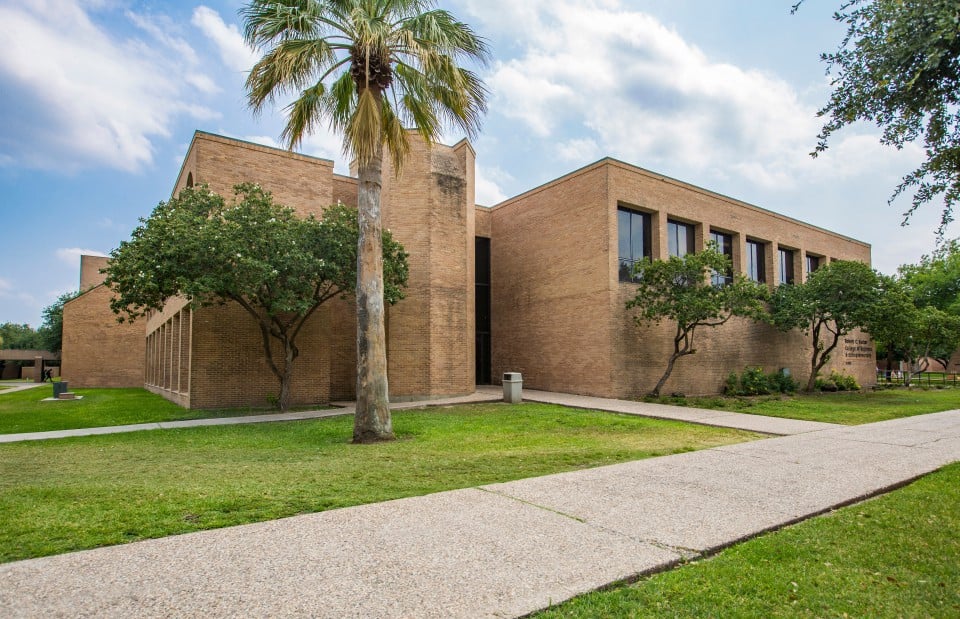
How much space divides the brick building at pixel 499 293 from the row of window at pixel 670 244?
0.07 m

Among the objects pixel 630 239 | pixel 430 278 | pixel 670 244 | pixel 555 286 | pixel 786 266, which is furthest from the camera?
pixel 786 266

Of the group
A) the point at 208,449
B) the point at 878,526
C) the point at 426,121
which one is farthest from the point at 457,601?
the point at 426,121

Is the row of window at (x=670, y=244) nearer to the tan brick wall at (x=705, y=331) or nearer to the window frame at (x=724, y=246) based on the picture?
the window frame at (x=724, y=246)

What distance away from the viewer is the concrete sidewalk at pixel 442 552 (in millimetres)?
3416

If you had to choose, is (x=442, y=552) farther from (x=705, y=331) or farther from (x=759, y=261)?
(x=759, y=261)

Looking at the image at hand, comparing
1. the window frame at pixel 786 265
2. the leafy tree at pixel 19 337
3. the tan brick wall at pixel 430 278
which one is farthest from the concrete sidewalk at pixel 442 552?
the leafy tree at pixel 19 337

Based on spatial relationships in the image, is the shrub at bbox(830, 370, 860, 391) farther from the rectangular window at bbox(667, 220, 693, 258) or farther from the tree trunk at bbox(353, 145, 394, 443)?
the tree trunk at bbox(353, 145, 394, 443)

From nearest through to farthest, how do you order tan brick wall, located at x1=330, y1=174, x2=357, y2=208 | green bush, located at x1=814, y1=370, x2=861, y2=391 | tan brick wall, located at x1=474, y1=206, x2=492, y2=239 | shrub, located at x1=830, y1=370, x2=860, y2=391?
tan brick wall, located at x1=330, y1=174, x2=357, y2=208 → tan brick wall, located at x1=474, y1=206, x2=492, y2=239 → green bush, located at x1=814, y1=370, x2=861, y2=391 → shrub, located at x1=830, y1=370, x2=860, y2=391

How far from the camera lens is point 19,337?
91.9 m

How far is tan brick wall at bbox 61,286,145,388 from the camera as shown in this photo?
3544 cm

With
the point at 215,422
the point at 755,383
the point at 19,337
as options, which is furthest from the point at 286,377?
the point at 19,337

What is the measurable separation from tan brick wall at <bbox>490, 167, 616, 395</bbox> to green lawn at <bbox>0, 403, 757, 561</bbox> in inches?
266

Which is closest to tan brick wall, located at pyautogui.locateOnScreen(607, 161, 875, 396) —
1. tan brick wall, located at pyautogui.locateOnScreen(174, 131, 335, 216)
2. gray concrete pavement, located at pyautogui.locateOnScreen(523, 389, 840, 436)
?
gray concrete pavement, located at pyautogui.locateOnScreen(523, 389, 840, 436)

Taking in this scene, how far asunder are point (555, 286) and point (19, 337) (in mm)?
103559
